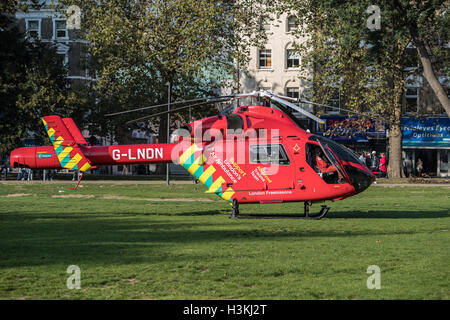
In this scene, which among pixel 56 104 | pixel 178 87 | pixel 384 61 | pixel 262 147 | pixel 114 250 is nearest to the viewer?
pixel 114 250

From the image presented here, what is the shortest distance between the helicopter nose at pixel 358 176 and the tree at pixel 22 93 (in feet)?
122

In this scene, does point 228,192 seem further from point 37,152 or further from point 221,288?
point 221,288

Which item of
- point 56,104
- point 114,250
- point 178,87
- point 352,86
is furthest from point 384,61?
point 114,250

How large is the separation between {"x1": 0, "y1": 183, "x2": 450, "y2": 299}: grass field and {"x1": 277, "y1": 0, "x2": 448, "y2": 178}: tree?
22.1 meters

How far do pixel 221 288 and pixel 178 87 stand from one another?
50136 mm

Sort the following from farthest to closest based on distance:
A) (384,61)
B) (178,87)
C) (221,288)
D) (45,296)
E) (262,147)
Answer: (178,87), (384,61), (262,147), (221,288), (45,296)

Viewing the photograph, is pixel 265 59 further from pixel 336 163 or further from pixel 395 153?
pixel 336 163

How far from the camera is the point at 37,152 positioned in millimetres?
23906

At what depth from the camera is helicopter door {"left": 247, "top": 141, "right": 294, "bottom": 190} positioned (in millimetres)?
20969

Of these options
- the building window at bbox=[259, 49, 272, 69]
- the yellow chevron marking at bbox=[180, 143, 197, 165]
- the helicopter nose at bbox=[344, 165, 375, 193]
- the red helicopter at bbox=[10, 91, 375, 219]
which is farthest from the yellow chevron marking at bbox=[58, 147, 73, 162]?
the building window at bbox=[259, 49, 272, 69]

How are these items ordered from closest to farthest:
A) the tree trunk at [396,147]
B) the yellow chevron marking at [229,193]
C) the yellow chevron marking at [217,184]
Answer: the yellow chevron marking at [229,193]
the yellow chevron marking at [217,184]
the tree trunk at [396,147]

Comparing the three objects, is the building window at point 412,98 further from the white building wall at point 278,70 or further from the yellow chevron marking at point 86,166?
the yellow chevron marking at point 86,166

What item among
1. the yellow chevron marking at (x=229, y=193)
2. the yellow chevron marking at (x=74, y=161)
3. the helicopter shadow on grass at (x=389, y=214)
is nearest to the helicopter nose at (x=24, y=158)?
the yellow chevron marking at (x=74, y=161)

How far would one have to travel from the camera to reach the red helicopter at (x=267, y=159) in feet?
68.0
